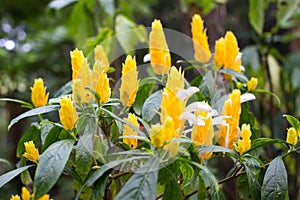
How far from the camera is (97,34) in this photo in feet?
4.89

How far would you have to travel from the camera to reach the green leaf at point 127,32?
4.18 ft

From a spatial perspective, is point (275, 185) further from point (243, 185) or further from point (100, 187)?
point (100, 187)

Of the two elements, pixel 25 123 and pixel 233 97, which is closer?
pixel 233 97

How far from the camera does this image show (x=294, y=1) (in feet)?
4.60

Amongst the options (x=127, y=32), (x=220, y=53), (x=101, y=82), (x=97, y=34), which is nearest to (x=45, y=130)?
(x=101, y=82)

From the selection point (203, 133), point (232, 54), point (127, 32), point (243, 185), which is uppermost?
point (127, 32)

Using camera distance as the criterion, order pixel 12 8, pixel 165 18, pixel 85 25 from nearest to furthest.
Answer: pixel 85 25
pixel 12 8
pixel 165 18

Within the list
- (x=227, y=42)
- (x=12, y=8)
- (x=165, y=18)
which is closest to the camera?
(x=227, y=42)

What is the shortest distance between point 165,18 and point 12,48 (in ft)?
3.99

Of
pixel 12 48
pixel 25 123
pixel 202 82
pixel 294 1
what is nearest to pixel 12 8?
pixel 12 48

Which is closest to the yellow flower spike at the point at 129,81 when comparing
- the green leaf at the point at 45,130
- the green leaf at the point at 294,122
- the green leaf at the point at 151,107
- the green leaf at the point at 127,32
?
the green leaf at the point at 151,107

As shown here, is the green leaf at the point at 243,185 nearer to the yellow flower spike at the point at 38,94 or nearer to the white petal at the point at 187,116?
the white petal at the point at 187,116

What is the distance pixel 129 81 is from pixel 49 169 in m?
0.20

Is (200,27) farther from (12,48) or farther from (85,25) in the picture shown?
(12,48)
